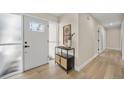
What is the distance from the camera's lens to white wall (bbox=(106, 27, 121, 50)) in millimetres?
8219

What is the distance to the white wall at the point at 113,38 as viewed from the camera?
8219mm

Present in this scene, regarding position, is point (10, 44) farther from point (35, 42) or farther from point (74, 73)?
point (74, 73)

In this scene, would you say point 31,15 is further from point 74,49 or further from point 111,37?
point 111,37

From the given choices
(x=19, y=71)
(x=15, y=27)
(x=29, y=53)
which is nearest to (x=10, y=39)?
(x=15, y=27)

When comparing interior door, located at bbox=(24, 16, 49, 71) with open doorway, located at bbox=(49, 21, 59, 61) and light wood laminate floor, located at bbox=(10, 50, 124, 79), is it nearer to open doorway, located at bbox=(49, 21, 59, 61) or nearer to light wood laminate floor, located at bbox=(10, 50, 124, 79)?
light wood laminate floor, located at bbox=(10, 50, 124, 79)

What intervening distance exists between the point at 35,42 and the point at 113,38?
773 cm

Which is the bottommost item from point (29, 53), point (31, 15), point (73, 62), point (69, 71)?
point (69, 71)

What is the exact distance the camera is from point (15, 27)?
8.41 ft

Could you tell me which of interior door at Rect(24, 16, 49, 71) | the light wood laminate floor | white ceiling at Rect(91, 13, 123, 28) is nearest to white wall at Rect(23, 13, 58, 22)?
interior door at Rect(24, 16, 49, 71)

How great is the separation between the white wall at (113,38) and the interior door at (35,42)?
7052mm

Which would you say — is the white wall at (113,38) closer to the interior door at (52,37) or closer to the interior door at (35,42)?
the interior door at (52,37)

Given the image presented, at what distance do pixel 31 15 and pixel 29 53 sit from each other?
113 cm
